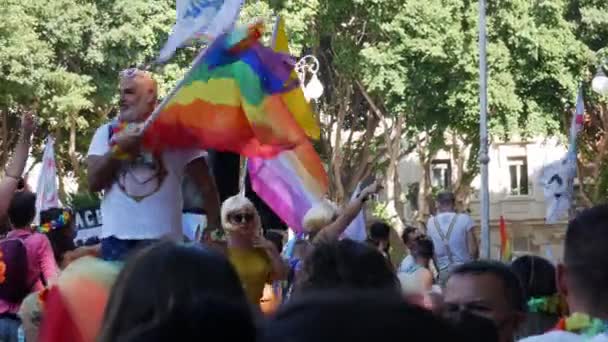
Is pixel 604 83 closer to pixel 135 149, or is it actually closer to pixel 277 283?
pixel 277 283

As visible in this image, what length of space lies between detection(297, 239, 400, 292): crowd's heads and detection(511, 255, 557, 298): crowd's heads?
233 centimetres

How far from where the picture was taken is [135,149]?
548 cm

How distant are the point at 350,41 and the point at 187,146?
91.1 feet

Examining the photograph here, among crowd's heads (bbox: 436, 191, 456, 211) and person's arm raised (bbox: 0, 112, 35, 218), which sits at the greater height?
crowd's heads (bbox: 436, 191, 456, 211)

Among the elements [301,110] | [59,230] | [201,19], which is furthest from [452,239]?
[201,19]

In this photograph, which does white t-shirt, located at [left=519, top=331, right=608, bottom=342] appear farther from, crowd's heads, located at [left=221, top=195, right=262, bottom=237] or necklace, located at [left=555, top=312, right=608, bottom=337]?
crowd's heads, located at [left=221, top=195, right=262, bottom=237]

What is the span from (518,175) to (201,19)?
49553mm

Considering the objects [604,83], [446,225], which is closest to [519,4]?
[604,83]

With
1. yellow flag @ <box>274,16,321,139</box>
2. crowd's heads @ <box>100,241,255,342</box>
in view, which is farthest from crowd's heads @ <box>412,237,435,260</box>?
crowd's heads @ <box>100,241,255,342</box>

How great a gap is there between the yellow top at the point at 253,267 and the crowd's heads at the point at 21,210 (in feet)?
5.47

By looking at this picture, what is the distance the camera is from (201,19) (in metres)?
5.86

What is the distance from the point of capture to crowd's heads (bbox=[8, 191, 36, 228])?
7801 mm

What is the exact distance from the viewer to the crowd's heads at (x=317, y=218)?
6.66 m

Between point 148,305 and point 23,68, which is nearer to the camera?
point 148,305
